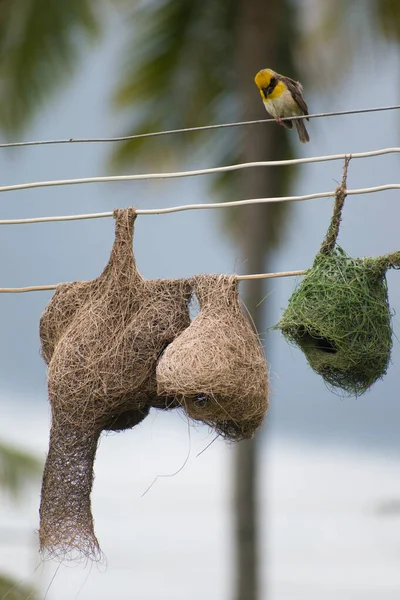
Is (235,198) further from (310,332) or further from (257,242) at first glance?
(310,332)

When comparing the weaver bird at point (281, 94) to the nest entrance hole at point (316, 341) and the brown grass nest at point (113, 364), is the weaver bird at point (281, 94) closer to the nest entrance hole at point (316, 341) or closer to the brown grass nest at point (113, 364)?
the brown grass nest at point (113, 364)

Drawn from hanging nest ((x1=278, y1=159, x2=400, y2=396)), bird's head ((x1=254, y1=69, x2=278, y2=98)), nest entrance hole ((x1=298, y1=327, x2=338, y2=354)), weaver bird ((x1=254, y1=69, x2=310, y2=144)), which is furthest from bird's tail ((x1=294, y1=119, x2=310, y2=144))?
nest entrance hole ((x1=298, y1=327, x2=338, y2=354))

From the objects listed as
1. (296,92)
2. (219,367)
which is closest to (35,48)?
(296,92)

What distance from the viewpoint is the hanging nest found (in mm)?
4066

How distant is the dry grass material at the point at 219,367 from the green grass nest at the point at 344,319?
0.64 feet

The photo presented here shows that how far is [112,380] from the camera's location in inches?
170

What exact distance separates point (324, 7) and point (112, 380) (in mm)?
3937

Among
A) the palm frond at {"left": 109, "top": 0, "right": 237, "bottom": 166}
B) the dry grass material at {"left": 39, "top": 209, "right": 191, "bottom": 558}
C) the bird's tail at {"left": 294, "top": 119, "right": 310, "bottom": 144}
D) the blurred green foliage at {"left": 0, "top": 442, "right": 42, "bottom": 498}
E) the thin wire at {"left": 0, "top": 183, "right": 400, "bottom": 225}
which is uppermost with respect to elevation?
the palm frond at {"left": 109, "top": 0, "right": 237, "bottom": 166}

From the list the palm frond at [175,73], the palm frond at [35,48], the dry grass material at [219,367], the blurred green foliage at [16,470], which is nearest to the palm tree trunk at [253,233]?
the palm frond at [175,73]

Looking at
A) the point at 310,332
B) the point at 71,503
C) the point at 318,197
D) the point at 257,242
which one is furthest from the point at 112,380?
the point at 257,242

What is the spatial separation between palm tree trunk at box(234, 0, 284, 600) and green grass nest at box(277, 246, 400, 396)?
2.72 metres

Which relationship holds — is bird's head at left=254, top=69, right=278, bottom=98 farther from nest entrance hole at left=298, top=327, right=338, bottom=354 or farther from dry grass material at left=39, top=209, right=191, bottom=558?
nest entrance hole at left=298, top=327, right=338, bottom=354

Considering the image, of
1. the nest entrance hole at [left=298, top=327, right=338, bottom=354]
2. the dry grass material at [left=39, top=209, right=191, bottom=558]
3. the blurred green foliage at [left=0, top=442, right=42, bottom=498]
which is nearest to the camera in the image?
the nest entrance hole at [left=298, top=327, right=338, bottom=354]

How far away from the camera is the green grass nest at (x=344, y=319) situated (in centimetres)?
407
